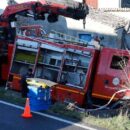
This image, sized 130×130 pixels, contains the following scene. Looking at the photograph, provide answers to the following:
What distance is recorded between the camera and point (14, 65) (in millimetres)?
18234

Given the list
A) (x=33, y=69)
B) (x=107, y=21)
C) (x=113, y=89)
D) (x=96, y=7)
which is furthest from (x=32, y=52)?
(x=96, y=7)

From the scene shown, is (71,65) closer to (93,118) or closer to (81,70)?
(81,70)

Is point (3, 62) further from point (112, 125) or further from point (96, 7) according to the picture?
point (96, 7)

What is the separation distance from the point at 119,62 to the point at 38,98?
4051 mm

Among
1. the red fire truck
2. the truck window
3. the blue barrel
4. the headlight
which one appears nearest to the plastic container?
the blue barrel

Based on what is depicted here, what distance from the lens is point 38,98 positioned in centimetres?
1348

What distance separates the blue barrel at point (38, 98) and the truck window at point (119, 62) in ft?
11.5

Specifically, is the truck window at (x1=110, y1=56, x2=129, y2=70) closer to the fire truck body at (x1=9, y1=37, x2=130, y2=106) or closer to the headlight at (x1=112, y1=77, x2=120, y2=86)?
the fire truck body at (x1=9, y1=37, x2=130, y2=106)

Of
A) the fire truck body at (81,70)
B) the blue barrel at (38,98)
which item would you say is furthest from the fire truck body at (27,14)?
the blue barrel at (38,98)

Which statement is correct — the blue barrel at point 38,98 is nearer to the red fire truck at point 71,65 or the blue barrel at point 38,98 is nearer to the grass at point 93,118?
the grass at point 93,118

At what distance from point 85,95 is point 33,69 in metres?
2.24

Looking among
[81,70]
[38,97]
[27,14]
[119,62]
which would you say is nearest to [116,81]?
[119,62]

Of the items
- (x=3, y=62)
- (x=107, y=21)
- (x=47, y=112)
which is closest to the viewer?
(x=47, y=112)

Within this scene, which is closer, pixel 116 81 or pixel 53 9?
pixel 116 81
